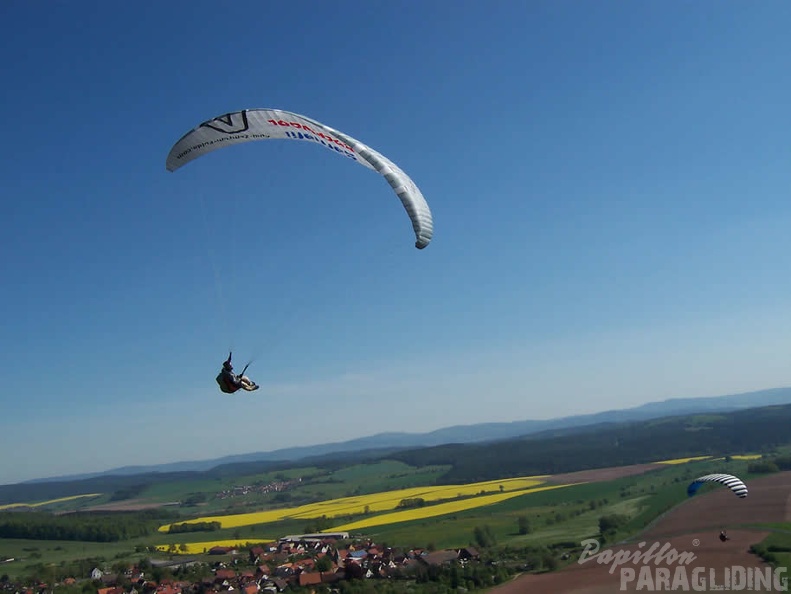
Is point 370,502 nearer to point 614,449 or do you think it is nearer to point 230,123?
point 614,449

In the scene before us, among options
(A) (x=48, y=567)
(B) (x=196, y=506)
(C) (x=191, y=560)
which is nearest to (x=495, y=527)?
(C) (x=191, y=560)

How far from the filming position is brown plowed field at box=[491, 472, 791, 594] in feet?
104

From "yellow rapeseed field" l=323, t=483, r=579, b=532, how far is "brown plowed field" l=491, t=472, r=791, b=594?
969 inches

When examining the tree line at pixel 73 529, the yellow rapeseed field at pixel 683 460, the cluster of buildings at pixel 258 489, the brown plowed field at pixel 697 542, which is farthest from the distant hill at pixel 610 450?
the tree line at pixel 73 529

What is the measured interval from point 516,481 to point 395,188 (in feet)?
284

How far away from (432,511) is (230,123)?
59.1m

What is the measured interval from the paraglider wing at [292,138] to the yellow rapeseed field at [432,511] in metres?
49.7

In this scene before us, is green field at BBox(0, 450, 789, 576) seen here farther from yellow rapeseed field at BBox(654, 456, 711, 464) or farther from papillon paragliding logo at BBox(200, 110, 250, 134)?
papillon paragliding logo at BBox(200, 110, 250, 134)

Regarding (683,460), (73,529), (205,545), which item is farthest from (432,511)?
(683,460)

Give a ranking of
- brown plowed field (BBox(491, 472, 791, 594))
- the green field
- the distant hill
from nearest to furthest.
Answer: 1. brown plowed field (BBox(491, 472, 791, 594))
2. the green field
3. the distant hill

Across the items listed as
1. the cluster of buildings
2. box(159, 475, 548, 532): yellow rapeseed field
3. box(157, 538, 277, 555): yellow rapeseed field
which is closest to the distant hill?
box(159, 475, 548, 532): yellow rapeseed field

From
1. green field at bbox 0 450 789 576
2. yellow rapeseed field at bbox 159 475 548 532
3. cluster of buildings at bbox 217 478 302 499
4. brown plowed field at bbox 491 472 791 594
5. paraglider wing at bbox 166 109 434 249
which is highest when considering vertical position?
paraglider wing at bbox 166 109 434 249

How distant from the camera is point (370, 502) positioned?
3440 inches

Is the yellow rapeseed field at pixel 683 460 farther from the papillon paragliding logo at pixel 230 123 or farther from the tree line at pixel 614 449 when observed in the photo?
the papillon paragliding logo at pixel 230 123
